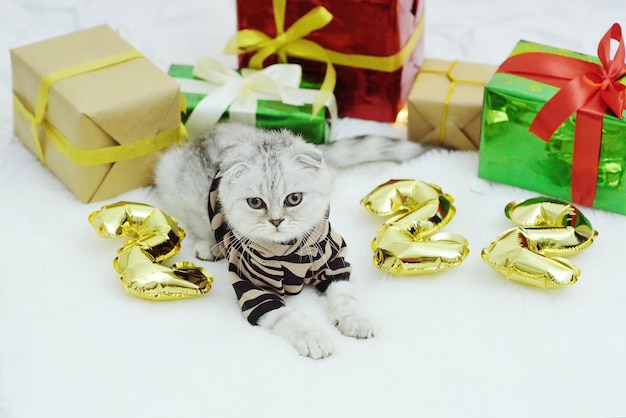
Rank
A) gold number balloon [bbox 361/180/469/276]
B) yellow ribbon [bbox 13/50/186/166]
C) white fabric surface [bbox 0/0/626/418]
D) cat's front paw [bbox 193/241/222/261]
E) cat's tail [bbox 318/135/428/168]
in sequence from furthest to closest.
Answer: cat's tail [bbox 318/135/428/168]
yellow ribbon [bbox 13/50/186/166]
cat's front paw [bbox 193/241/222/261]
gold number balloon [bbox 361/180/469/276]
white fabric surface [bbox 0/0/626/418]

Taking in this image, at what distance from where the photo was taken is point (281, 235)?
145 cm

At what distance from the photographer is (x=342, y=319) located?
149 centimetres

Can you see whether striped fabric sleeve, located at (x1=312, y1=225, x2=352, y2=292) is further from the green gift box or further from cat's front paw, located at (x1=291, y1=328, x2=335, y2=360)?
the green gift box

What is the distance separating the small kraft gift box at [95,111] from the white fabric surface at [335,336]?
0.06 metres

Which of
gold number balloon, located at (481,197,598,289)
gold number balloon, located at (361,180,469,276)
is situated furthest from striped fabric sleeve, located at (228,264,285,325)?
gold number balloon, located at (481,197,598,289)

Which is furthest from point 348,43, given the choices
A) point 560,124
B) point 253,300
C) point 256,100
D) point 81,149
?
point 253,300

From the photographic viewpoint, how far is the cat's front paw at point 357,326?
1476mm

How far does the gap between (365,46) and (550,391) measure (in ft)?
3.25

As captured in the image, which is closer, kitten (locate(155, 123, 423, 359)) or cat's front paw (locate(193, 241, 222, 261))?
kitten (locate(155, 123, 423, 359))

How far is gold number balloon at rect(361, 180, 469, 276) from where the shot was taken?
1583mm

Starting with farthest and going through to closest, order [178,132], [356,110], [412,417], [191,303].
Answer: [356,110], [178,132], [191,303], [412,417]

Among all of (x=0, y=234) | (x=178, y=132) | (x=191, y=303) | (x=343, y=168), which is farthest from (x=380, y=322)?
(x=0, y=234)

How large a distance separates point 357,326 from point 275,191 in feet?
0.92

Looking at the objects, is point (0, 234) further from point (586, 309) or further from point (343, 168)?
point (586, 309)
